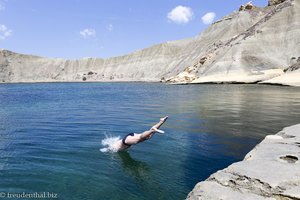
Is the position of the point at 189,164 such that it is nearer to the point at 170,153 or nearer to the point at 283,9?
the point at 170,153

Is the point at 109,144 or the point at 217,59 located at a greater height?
the point at 217,59

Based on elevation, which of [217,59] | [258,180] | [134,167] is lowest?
[134,167]

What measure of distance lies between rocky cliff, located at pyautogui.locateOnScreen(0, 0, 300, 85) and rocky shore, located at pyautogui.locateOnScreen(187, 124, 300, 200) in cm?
6126

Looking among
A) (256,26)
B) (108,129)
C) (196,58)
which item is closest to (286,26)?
(256,26)

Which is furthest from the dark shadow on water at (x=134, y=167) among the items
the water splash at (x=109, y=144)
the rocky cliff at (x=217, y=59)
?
the rocky cliff at (x=217, y=59)

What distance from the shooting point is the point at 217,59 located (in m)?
109

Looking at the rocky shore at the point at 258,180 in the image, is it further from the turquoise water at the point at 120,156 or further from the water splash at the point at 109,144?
the water splash at the point at 109,144

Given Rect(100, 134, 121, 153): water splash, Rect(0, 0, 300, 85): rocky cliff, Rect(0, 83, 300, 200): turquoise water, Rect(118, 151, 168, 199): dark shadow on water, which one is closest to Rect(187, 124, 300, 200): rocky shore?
Rect(0, 83, 300, 200): turquoise water

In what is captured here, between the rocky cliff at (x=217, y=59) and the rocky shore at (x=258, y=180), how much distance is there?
61259 mm

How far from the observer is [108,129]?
2230 centimetres

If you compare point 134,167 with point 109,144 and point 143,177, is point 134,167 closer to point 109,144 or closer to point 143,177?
point 143,177

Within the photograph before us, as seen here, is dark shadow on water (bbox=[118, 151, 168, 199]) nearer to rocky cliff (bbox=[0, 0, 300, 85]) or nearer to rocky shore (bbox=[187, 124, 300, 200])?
rocky shore (bbox=[187, 124, 300, 200])

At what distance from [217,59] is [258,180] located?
10315 cm

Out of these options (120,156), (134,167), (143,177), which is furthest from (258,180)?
(120,156)
